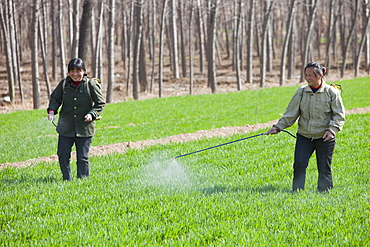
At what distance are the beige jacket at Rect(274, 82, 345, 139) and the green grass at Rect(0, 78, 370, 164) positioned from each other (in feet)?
24.5

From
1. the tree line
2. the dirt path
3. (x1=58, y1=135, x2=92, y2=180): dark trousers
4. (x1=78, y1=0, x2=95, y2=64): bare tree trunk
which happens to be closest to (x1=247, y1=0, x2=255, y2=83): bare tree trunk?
the tree line

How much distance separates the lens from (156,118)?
696 inches

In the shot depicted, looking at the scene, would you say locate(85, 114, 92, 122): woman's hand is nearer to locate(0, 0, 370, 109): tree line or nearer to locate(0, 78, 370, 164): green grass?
locate(0, 78, 370, 164): green grass

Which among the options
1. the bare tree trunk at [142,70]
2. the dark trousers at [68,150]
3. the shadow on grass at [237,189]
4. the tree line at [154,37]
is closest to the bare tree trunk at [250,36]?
the tree line at [154,37]

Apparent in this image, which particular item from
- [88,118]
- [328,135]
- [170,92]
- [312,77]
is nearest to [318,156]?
[328,135]

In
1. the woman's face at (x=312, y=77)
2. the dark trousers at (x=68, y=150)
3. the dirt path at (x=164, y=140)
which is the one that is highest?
the woman's face at (x=312, y=77)

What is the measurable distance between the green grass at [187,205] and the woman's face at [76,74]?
1862mm

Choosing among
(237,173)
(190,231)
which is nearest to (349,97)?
(237,173)

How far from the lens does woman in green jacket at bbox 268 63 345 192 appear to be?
6.06m

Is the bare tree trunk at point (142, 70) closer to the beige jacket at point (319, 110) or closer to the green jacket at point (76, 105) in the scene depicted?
the green jacket at point (76, 105)

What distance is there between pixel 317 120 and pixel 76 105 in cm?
412

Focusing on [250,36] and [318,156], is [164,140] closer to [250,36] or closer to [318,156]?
[318,156]

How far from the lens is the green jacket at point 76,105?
23.6 ft

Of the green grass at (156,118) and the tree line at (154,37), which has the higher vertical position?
the tree line at (154,37)
